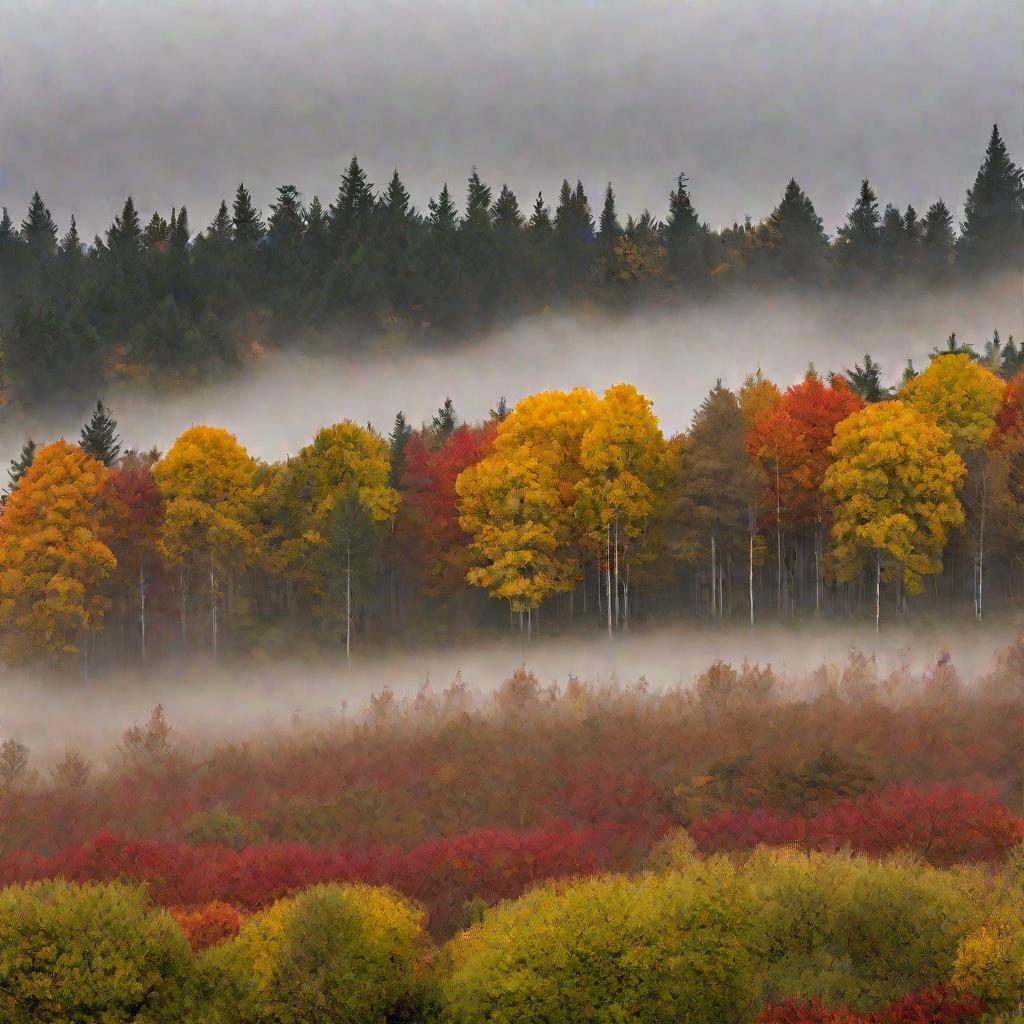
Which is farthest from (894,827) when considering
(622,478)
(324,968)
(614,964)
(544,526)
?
(622,478)

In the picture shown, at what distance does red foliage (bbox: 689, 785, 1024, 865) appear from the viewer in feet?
76.0

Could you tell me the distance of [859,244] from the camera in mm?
72562

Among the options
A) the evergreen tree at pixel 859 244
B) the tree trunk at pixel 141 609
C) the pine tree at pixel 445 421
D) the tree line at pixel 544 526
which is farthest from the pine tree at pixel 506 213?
the tree trunk at pixel 141 609

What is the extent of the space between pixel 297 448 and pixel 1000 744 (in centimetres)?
3455

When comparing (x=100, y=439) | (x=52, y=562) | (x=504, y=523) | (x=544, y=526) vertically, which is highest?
(x=100, y=439)

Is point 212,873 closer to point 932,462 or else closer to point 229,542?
point 229,542

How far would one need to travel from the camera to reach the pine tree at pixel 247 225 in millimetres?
60059

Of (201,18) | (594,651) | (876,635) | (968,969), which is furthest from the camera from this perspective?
(594,651)

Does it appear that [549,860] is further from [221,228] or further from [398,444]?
[221,228]

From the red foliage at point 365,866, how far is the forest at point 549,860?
66mm

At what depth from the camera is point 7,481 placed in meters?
57.7

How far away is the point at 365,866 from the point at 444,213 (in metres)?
54.3

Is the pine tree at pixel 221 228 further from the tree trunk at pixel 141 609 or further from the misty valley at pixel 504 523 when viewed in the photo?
the tree trunk at pixel 141 609

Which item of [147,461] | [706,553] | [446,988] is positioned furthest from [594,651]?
[446,988]
